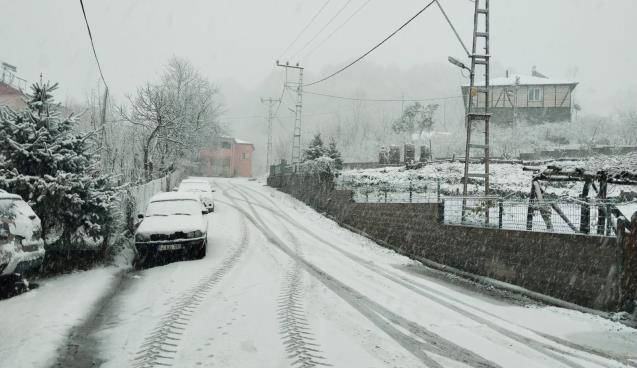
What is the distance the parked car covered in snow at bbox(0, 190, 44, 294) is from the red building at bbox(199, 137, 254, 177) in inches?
2452

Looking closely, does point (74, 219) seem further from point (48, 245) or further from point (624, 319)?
point (624, 319)

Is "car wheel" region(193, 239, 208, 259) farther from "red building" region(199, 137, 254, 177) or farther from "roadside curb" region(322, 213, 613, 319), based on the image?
"red building" region(199, 137, 254, 177)

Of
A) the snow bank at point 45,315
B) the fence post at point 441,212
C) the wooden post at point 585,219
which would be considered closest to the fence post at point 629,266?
the wooden post at point 585,219

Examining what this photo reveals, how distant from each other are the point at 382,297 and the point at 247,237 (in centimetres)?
755

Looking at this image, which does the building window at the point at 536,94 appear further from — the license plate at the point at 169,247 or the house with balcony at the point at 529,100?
the license plate at the point at 169,247

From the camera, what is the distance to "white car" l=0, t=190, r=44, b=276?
6973mm

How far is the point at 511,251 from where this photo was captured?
10.5 meters

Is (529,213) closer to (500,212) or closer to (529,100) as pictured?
(500,212)

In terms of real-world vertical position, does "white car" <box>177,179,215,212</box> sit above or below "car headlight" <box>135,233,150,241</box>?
above

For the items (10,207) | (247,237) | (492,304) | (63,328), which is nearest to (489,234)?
(492,304)

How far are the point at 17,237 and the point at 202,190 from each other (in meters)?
15.8

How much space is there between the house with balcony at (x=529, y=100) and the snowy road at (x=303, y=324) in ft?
160

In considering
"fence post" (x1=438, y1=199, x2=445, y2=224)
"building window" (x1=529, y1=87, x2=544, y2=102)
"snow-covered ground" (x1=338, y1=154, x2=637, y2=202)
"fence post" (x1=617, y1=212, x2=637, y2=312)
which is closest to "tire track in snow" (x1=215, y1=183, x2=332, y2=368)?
"fence post" (x1=617, y1=212, x2=637, y2=312)

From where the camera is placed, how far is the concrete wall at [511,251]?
838 centimetres
